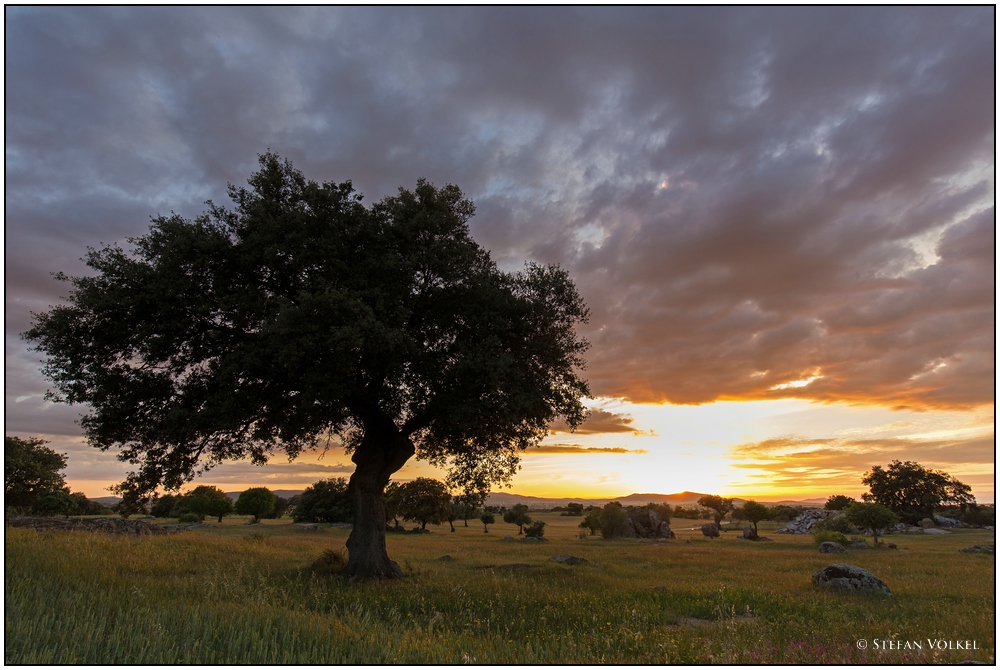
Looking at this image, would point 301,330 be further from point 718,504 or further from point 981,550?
point 718,504

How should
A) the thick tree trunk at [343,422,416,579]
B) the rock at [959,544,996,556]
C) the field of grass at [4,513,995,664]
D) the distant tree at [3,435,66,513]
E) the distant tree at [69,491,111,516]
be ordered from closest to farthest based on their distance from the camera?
the field of grass at [4,513,995,664]
the thick tree trunk at [343,422,416,579]
the rock at [959,544,996,556]
the distant tree at [3,435,66,513]
the distant tree at [69,491,111,516]

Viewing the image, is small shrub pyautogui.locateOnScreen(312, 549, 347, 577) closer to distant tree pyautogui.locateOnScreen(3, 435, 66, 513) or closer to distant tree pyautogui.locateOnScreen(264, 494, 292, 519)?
distant tree pyautogui.locateOnScreen(3, 435, 66, 513)

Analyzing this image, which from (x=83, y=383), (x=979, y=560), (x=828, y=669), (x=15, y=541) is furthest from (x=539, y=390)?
(x=979, y=560)

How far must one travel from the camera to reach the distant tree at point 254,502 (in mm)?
95875

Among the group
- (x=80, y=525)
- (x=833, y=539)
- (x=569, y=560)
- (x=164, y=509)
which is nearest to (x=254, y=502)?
(x=164, y=509)

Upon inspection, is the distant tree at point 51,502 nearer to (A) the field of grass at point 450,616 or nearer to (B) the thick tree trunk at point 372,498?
(A) the field of grass at point 450,616

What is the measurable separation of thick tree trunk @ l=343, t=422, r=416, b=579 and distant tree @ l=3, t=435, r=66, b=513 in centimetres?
5409

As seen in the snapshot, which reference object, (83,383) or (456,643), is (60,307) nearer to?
(83,383)

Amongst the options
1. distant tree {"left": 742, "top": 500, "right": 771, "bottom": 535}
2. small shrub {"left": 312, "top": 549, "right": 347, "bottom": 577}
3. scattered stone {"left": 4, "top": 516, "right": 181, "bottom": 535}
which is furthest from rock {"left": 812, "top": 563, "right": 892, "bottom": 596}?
distant tree {"left": 742, "top": 500, "right": 771, "bottom": 535}

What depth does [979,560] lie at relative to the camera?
34.2m

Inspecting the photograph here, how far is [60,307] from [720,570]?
112 ft

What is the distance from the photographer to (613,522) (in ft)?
235

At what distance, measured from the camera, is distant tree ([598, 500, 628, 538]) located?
232 ft

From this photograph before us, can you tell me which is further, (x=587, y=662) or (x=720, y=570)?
(x=720, y=570)
